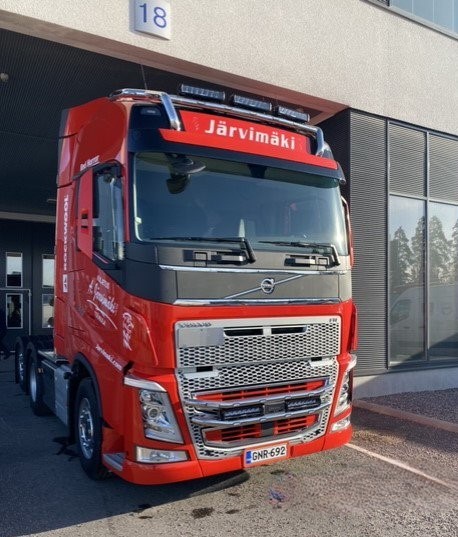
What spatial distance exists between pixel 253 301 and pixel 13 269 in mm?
14835

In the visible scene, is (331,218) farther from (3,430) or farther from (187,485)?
(3,430)

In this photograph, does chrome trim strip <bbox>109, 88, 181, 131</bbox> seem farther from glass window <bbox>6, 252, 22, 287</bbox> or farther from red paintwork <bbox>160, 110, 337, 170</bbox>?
glass window <bbox>6, 252, 22, 287</bbox>

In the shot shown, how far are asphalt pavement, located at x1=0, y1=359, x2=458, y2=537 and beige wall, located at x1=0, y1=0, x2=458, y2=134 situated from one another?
5194 millimetres

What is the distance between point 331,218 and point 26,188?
1248cm

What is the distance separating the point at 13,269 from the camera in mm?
17406

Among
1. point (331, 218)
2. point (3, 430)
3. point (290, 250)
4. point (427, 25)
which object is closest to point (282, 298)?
point (290, 250)

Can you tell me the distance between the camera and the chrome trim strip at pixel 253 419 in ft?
13.8

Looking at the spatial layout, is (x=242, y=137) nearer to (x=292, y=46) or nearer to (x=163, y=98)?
(x=163, y=98)

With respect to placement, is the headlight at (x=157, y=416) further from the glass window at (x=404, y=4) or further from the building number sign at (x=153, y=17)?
the glass window at (x=404, y=4)

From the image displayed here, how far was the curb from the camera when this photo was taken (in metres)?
6.95

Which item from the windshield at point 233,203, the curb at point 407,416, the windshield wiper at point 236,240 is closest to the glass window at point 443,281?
the curb at point 407,416

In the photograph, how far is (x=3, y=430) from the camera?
6934mm

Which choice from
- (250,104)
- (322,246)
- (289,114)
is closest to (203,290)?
(322,246)

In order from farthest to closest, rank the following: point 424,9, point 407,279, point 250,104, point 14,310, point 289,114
Result: point 14,310 → point 424,9 → point 407,279 → point 289,114 → point 250,104
